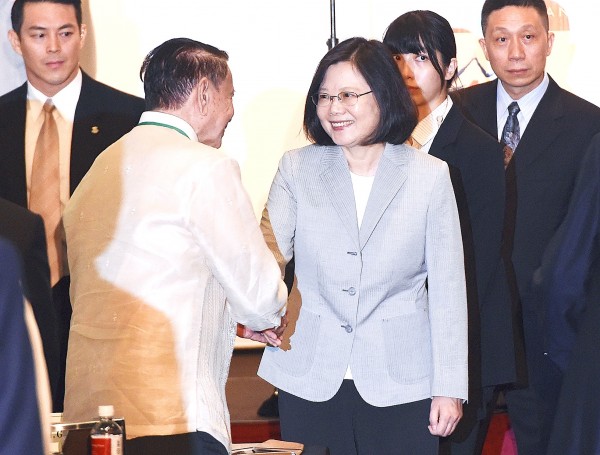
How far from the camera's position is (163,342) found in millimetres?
2523

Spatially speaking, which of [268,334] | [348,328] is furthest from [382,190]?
[268,334]

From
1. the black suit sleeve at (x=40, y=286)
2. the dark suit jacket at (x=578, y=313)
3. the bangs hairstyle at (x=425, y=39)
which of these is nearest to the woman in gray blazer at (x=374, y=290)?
the dark suit jacket at (x=578, y=313)

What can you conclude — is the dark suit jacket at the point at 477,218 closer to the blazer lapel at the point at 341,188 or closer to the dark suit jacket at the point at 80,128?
the blazer lapel at the point at 341,188

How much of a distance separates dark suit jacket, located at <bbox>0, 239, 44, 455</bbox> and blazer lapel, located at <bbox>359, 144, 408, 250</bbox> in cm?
165

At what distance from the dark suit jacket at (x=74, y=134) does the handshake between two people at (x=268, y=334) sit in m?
1.23

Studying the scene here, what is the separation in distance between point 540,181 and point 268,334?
5.14ft

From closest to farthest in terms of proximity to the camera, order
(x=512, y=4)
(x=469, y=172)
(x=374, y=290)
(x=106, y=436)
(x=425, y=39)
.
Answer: (x=106, y=436) → (x=374, y=290) → (x=469, y=172) → (x=425, y=39) → (x=512, y=4)

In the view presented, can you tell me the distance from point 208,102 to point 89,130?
149cm

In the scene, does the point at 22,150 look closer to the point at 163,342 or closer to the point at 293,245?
the point at 293,245

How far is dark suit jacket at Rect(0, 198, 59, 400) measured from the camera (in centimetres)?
261

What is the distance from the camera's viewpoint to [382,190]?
118 inches

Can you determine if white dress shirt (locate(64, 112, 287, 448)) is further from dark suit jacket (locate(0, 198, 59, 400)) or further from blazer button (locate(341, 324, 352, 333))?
blazer button (locate(341, 324, 352, 333))

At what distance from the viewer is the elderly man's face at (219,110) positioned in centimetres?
269

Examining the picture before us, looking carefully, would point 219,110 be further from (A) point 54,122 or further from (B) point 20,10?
(B) point 20,10
